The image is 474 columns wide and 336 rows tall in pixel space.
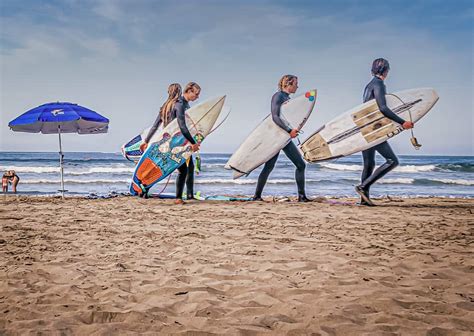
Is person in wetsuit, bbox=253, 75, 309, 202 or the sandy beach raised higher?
person in wetsuit, bbox=253, 75, 309, 202

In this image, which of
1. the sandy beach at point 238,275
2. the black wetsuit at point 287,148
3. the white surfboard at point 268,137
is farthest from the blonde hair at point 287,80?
the sandy beach at point 238,275

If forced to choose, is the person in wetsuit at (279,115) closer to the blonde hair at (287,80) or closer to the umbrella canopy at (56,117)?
the blonde hair at (287,80)

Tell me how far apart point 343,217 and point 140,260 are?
9.64 ft

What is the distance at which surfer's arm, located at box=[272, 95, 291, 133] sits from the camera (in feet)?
22.9

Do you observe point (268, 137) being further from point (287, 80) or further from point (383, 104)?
point (383, 104)

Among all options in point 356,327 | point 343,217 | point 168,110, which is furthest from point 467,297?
point 168,110

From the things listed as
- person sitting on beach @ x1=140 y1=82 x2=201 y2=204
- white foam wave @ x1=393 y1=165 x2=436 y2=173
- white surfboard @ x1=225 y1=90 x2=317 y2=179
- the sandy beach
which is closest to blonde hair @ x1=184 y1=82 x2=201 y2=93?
person sitting on beach @ x1=140 y1=82 x2=201 y2=204

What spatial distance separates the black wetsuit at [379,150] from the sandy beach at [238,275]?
3.72 feet

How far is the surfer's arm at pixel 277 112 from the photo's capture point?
6.99 metres

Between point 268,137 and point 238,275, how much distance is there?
4.33 m

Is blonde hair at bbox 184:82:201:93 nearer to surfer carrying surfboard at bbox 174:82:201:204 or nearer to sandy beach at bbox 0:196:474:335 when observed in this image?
surfer carrying surfboard at bbox 174:82:201:204

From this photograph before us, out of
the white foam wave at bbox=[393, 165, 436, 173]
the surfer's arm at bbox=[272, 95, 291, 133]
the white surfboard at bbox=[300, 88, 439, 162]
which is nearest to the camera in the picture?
the white surfboard at bbox=[300, 88, 439, 162]

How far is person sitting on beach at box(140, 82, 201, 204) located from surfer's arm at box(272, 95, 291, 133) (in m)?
1.27

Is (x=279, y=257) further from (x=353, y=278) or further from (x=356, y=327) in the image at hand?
(x=356, y=327)
